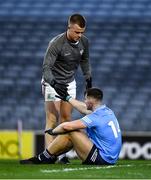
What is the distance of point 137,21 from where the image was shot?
18.9m

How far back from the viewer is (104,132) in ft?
25.6

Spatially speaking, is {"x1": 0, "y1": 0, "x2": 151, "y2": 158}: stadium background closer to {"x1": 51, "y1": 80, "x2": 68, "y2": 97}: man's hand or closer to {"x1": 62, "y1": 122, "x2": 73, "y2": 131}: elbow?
{"x1": 51, "y1": 80, "x2": 68, "y2": 97}: man's hand

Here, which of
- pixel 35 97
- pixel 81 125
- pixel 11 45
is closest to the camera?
pixel 81 125

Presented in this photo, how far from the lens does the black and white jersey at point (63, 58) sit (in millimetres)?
A: 8508

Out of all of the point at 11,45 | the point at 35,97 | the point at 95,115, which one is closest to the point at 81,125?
the point at 95,115

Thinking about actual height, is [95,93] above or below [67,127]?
above

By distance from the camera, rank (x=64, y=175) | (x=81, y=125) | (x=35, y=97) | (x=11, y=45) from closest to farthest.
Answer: (x=64, y=175)
(x=81, y=125)
(x=35, y=97)
(x=11, y=45)

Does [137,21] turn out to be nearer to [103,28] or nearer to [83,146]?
[103,28]

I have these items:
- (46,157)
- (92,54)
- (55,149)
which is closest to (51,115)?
(46,157)

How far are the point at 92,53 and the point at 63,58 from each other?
9.57 meters

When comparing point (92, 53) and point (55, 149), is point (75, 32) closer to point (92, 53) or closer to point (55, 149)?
point (55, 149)

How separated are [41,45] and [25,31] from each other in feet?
2.06

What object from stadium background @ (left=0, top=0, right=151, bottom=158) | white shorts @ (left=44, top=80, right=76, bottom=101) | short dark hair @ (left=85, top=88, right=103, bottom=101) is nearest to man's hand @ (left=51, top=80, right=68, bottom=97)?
white shorts @ (left=44, top=80, right=76, bottom=101)

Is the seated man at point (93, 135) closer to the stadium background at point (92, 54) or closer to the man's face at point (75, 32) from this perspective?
the man's face at point (75, 32)
